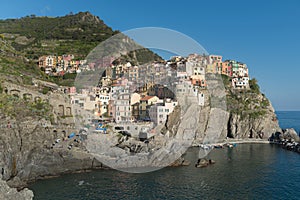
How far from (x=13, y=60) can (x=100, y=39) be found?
23352 mm

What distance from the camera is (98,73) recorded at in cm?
3456

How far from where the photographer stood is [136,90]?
28969 mm

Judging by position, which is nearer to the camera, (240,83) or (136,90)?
(136,90)

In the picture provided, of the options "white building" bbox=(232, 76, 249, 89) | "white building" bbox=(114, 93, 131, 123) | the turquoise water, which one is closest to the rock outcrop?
"white building" bbox=(114, 93, 131, 123)

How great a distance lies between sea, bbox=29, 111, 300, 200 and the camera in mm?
13023

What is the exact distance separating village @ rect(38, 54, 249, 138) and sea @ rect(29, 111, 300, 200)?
6696 mm

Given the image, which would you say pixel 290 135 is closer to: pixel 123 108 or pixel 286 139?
pixel 286 139

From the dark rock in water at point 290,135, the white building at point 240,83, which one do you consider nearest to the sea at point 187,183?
the dark rock in water at point 290,135

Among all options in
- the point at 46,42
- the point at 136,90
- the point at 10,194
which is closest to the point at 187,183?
the point at 10,194

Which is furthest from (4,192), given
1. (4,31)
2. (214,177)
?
(4,31)

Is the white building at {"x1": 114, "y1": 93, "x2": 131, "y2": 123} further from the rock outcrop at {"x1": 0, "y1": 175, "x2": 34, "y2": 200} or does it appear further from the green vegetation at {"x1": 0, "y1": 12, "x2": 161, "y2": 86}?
the rock outcrop at {"x1": 0, "y1": 175, "x2": 34, "y2": 200}

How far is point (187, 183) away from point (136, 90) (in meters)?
15.9

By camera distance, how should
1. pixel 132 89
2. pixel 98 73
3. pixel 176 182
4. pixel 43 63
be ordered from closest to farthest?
pixel 176 182 < pixel 132 89 < pixel 98 73 < pixel 43 63

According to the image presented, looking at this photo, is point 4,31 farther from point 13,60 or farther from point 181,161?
point 181,161
